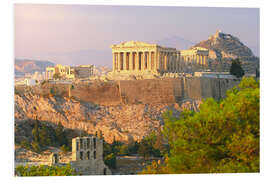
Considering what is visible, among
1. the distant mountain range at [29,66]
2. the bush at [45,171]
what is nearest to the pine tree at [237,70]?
the distant mountain range at [29,66]

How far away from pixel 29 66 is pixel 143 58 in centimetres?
773

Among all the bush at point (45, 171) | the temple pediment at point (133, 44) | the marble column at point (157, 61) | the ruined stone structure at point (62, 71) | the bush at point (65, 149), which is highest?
the temple pediment at point (133, 44)

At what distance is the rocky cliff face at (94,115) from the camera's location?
102 ft

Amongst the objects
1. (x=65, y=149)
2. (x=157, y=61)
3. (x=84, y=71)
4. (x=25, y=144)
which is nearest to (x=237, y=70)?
(x=157, y=61)

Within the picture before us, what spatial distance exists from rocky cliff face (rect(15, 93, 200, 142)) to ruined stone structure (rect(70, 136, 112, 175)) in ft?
22.9

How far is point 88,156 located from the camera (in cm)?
2325

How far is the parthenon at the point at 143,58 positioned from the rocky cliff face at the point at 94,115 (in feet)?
14.8

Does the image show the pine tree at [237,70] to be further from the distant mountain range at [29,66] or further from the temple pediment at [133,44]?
the distant mountain range at [29,66]

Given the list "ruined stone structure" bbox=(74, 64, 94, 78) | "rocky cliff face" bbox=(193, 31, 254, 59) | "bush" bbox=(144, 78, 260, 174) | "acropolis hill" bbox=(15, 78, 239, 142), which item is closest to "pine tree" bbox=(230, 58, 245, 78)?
"acropolis hill" bbox=(15, 78, 239, 142)

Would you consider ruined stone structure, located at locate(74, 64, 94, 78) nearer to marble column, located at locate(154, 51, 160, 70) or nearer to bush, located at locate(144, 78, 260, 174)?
marble column, located at locate(154, 51, 160, 70)

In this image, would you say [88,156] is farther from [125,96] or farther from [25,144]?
[125,96]

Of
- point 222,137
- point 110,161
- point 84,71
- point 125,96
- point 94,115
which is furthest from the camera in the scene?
point 84,71
